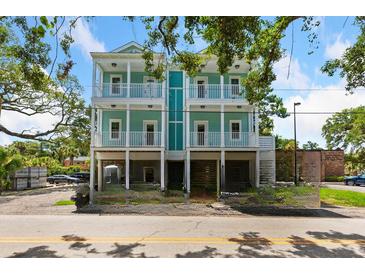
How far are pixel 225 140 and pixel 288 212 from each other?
635 cm

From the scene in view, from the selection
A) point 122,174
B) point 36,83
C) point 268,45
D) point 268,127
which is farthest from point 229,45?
point 268,127

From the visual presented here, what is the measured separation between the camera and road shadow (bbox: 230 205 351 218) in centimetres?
921

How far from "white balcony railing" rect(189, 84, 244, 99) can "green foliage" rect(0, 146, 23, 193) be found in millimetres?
12143

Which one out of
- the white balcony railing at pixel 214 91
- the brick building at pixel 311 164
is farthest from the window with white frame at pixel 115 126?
the brick building at pixel 311 164

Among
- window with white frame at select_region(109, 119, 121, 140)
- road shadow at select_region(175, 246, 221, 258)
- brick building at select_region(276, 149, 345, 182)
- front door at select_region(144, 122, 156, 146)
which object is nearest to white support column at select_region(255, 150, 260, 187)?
brick building at select_region(276, 149, 345, 182)

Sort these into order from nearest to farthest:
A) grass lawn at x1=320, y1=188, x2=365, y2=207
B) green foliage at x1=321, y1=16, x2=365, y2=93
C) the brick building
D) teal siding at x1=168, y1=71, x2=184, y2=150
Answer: green foliage at x1=321, y1=16, x2=365, y2=93 < grass lawn at x1=320, y1=188, x2=365, y2=207 < teal siding at x1=168, y1=71, x2=184, y2=150 < the brick building

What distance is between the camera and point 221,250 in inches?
193

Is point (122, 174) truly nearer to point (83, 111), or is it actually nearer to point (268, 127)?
point (83, 111)

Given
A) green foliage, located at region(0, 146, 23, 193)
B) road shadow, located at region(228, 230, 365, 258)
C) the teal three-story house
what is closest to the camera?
road shadow, located at region(228, 230, 365, 258)

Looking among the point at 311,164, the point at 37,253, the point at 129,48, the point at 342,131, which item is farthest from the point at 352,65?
the point at 342,131

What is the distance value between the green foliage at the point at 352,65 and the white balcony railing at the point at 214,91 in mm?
6742

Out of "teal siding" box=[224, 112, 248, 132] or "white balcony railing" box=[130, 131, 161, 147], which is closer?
"white balcony railing" box=[130, 131, 161, 147]

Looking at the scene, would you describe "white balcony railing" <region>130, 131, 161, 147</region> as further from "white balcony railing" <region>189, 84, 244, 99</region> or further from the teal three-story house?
"white balcony railing" <region>189, 84, 244, 99</region>

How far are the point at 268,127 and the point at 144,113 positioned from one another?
1238 cm
